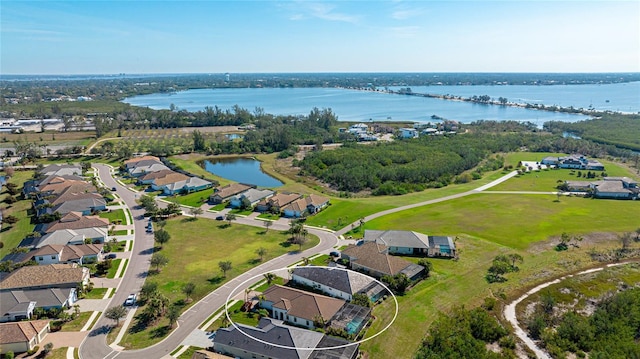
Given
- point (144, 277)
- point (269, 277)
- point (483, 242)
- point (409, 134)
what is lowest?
point (144, 277)

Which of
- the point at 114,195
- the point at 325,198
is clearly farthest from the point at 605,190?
Result: the point at 114,195

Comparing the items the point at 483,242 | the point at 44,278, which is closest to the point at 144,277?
the point at 44,278

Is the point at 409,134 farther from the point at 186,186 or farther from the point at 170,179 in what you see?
the point at 170,179

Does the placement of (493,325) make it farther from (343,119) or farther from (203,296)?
(343,119)

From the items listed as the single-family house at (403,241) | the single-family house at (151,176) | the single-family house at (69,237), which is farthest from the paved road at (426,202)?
the single-family house at (151,176)

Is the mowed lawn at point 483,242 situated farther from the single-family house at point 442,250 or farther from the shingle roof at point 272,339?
the shingle roof at point 272,339
